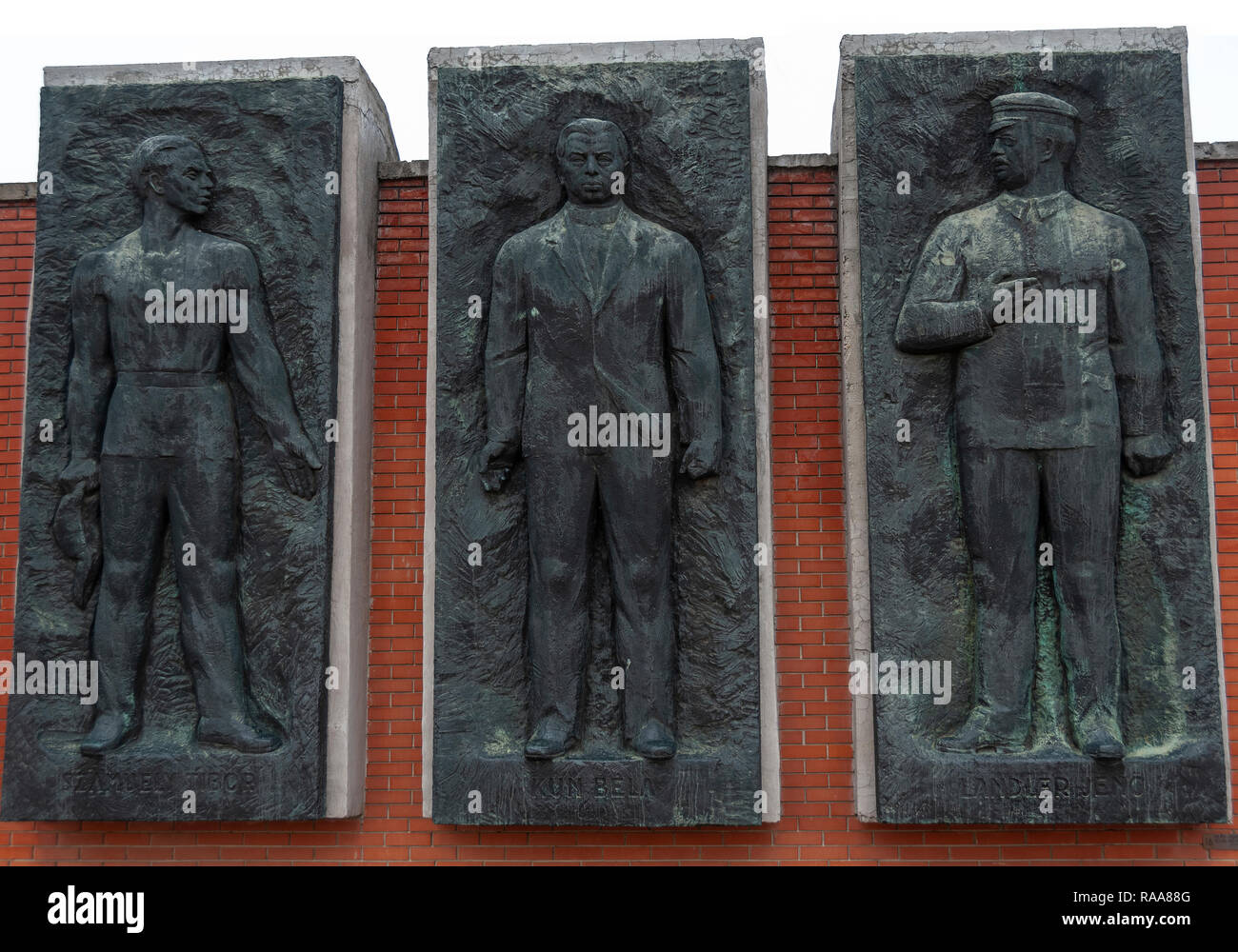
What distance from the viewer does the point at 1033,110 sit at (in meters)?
6.23

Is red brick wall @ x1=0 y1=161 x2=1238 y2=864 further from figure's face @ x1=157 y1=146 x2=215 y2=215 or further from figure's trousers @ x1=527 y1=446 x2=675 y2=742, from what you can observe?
figure's face @ x1=157 y1=146 x2=215 y2=215

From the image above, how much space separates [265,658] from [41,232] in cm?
224

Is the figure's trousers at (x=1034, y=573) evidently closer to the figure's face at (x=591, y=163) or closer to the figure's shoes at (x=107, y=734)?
the figure's face at (x=591, y=163)

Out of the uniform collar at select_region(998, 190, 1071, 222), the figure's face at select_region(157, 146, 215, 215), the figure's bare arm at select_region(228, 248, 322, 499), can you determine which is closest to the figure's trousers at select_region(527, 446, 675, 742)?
the figure's bare arm at select_region(228, 248, 322, 499)

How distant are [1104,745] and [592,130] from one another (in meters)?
3.42

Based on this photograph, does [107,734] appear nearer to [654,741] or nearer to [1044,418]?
[654,741]

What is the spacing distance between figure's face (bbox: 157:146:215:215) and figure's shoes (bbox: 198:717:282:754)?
7.53 feet

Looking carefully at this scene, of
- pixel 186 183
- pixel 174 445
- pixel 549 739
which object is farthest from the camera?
pixel 186 183

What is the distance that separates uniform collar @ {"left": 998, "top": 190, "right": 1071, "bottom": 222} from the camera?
Result: 6207 mm

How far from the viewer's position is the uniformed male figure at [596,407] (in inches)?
237

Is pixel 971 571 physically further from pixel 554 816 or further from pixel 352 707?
pixel 352 707

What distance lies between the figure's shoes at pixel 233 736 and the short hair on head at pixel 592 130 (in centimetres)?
285

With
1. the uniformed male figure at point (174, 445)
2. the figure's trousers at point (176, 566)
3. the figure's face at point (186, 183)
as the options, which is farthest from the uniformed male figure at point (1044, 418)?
the figure's face at point (186, 183)

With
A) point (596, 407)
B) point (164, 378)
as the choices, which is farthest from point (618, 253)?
point (164, 378)
